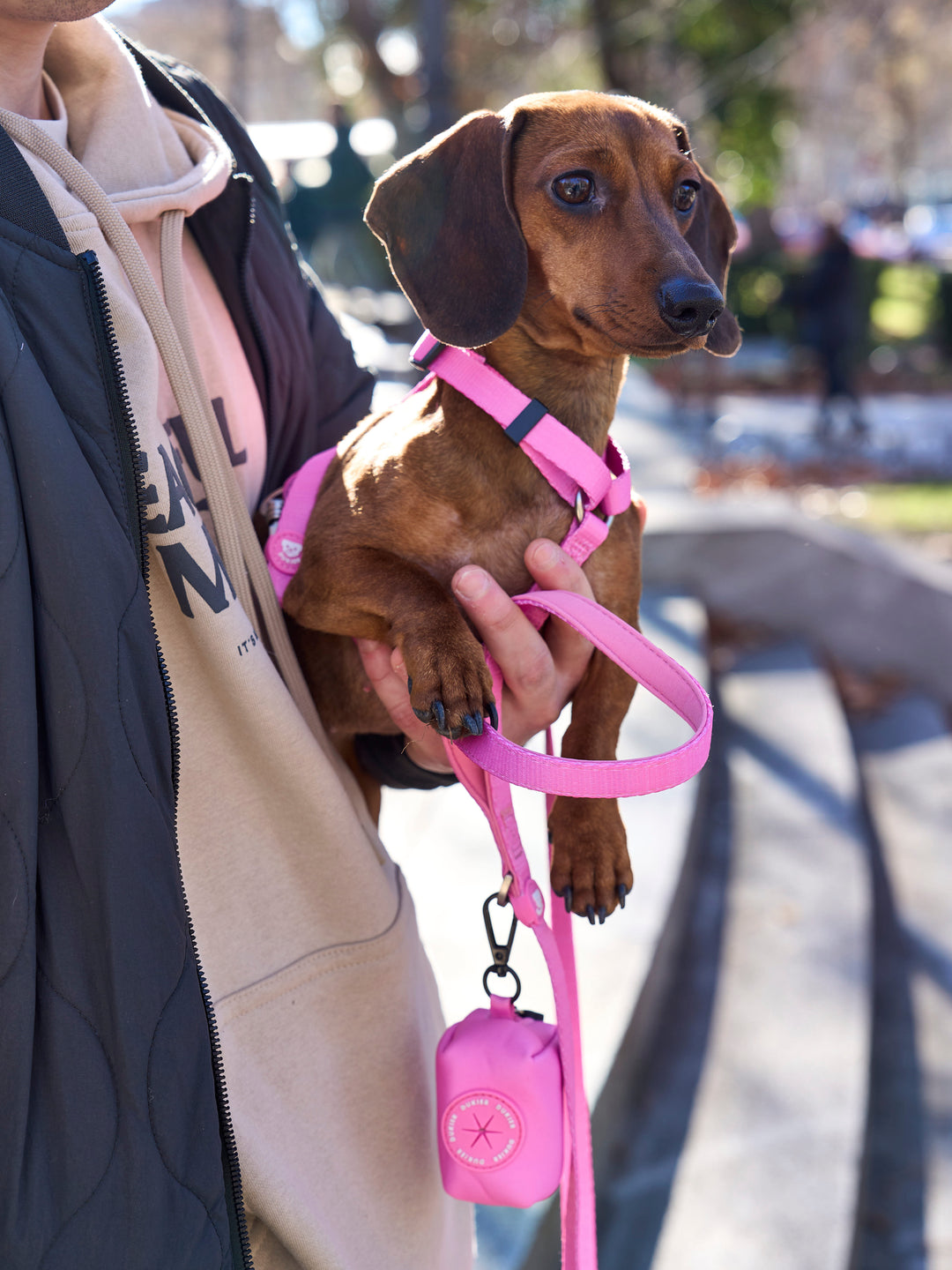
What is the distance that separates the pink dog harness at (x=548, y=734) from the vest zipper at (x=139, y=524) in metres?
0.41

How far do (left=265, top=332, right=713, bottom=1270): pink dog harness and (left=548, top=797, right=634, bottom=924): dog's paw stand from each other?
0.12 feet

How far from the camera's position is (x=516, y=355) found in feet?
5.50

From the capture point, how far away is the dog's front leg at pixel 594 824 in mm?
1533

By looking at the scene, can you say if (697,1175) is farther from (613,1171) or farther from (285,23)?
(285,23)

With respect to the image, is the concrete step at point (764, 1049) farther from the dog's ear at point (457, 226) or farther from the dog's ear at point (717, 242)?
the dog's ear at point (457, 226)

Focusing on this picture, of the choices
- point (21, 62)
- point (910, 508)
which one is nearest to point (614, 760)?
point (21, 62)

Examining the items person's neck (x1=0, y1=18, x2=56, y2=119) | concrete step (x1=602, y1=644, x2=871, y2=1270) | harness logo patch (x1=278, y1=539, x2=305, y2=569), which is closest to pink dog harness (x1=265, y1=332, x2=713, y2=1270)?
harness logo patch (x1=278, y1=539, x2=305, y2=569)

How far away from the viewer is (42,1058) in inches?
36.5

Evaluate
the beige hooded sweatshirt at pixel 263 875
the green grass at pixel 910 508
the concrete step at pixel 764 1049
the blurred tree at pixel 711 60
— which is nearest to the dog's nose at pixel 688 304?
the beige hooded sweatshirt at pixel 263 875

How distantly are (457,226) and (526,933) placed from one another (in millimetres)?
2060

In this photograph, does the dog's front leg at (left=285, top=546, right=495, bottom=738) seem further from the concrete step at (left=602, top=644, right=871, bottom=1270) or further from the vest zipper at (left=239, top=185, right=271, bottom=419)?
the concrete step at (left=602, top=644, right=871, bottom=1270)

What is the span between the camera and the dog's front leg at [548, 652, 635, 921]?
1.53 metres

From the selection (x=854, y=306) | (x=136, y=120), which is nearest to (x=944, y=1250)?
(x=136, y=120)

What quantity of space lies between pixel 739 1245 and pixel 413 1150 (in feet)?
5.02
